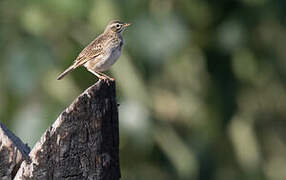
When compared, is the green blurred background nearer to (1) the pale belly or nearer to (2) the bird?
(2) the bird

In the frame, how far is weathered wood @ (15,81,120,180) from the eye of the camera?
19.3 ft

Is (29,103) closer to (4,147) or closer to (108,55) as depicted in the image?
(108,55)

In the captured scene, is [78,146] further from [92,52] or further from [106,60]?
[92,52]

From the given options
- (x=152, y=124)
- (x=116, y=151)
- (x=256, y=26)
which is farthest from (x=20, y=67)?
(x=116, y=151)

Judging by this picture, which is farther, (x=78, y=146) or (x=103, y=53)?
(x=103, y=53)

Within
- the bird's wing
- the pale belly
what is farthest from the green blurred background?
the pale belly

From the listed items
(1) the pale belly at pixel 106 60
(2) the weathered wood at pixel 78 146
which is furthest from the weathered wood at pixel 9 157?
(1) the pale belly at pixel 106 60

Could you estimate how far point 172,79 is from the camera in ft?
53.0

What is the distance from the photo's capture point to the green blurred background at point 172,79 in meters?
14.6

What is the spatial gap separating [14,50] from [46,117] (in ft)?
3.52

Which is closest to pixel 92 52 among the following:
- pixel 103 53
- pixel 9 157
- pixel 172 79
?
pixel 103 53

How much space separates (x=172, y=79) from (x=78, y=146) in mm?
10285

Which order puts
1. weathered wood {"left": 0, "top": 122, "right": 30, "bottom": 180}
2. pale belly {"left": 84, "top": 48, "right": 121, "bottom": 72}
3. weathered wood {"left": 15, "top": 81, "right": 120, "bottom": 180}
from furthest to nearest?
pale belly {"left": 84, "top": 48, "right": 121, "bottom": 72}
weathered wood {"left": 0, "top": 122, "right": 30, "bottom": 180}
weathered wood {"left": 15, "top": 81, "right": 120, "bottom": 180}

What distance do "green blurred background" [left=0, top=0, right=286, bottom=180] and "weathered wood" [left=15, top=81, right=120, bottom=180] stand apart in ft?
25.1
